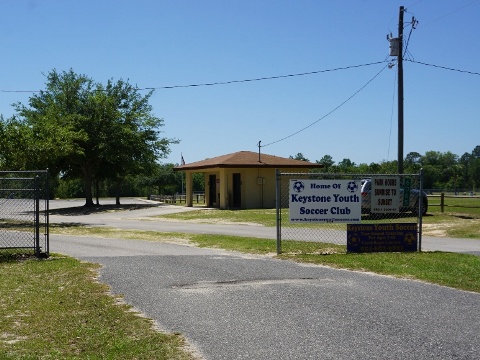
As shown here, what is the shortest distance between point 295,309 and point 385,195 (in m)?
6.93

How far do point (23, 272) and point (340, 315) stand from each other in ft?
21.6

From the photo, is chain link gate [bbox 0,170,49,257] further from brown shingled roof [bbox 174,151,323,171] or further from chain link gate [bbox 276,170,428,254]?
brown shingled roof [bbox 174,151,323,171]

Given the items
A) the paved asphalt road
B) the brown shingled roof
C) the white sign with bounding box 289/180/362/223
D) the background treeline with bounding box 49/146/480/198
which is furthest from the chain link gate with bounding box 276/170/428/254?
the background treeline with bounding box 49/146/480/198

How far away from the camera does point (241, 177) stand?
Result: 3634 cm

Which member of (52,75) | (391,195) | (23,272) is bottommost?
(23,272)

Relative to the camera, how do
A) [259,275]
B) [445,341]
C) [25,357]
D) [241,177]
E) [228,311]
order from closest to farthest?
[25,357] → [445,341] → [228,311] → [259,275] → [241,177]

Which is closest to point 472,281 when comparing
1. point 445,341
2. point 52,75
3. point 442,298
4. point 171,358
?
point 442,298

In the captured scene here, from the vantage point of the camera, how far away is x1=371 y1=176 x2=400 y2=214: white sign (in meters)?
13.9

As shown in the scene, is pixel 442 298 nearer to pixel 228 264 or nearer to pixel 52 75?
pixel 228 264

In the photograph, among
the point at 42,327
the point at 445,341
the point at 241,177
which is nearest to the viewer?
the point at 445,341

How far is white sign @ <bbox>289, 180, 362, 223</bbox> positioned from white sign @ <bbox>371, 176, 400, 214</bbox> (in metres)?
0.45

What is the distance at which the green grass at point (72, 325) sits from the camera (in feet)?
Answer: 19.1

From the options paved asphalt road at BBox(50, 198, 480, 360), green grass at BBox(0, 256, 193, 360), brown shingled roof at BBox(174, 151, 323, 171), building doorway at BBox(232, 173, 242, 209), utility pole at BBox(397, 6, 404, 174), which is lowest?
green grass at BBox(0, 256, 193, 360)

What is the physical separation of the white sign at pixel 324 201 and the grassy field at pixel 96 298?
89 centimetres
